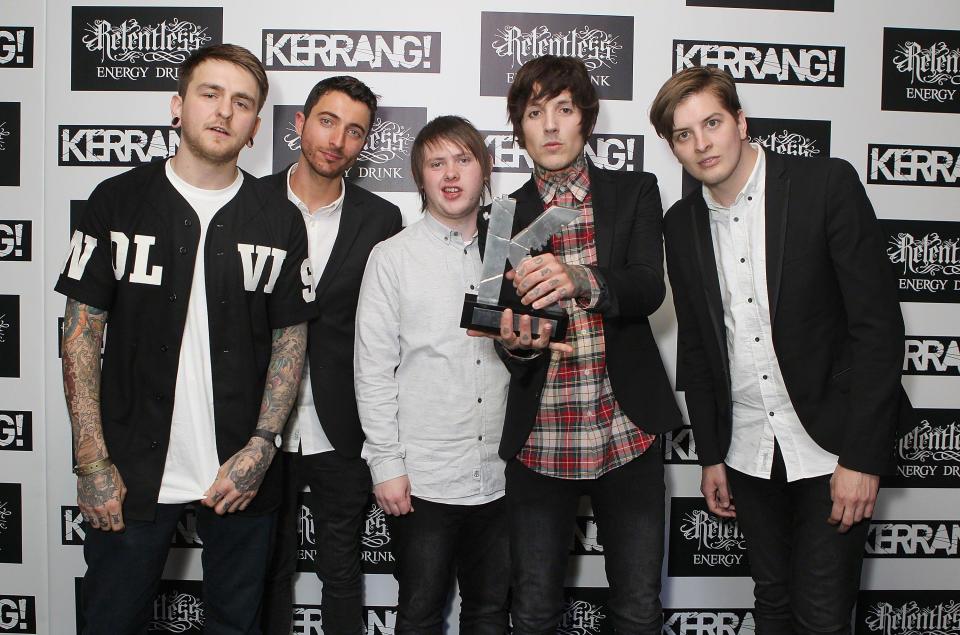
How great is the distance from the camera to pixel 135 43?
263cm

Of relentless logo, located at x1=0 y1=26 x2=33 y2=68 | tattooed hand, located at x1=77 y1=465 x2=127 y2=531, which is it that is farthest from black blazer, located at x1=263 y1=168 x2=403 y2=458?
relentless logo, located at x1=0 y1=26 x2=33 y2=68

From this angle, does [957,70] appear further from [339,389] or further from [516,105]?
[339,389]

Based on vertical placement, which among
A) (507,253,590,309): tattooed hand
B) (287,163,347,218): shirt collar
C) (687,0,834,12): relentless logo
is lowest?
(507,253,590,309): tattooed hand

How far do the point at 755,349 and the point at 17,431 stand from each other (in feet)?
9.00

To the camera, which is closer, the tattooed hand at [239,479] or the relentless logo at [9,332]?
the tattooed hand at [239,479]

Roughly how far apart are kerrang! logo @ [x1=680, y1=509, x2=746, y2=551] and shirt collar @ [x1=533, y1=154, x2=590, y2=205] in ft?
4.99

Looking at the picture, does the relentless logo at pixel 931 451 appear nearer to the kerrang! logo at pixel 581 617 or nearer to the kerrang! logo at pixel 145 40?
the kerrang! logo at pixel 581 617

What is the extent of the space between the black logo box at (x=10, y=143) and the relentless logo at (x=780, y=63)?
2579mm

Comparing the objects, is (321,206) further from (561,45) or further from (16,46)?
(16,46)

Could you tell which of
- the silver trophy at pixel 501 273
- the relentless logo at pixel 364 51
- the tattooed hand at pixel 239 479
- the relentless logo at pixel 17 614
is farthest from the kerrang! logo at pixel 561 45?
the relentless logo at pixel 17 614

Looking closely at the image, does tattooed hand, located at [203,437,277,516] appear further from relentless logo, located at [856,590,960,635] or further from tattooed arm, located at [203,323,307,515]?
relentless logo, located at [856,590,960,635]

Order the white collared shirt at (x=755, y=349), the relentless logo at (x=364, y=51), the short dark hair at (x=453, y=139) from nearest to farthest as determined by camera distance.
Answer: the white collared shirt at (x=755, y=349)
the short dark hair at (x=453, y=139)
the relentless logo at (x=364, y=51)

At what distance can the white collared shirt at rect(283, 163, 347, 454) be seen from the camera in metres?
2.21

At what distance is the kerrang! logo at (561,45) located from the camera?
8.59 feet
